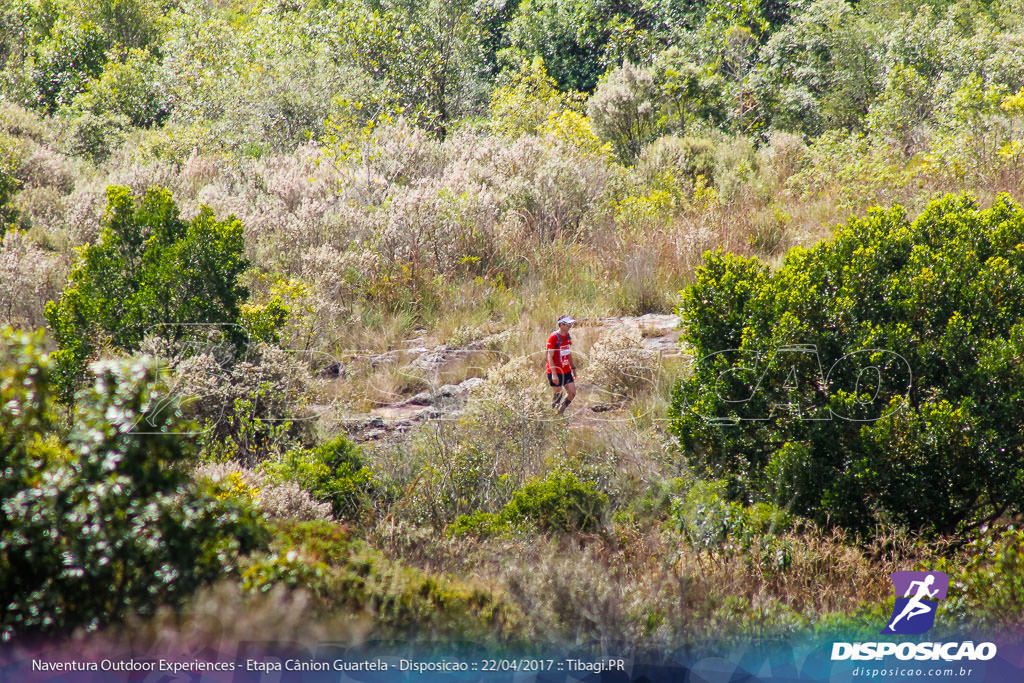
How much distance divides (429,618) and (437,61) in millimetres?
18980

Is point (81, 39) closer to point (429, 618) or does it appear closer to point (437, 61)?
point (437, 61)

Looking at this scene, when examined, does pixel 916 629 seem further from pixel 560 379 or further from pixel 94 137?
pixel 94 137

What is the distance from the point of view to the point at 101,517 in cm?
343

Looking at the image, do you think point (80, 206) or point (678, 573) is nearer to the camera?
point (678, 573)

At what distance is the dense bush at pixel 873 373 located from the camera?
518 cm

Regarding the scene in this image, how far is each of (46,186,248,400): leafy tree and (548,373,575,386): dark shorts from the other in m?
2.89

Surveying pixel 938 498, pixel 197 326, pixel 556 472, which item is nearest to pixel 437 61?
pixel 197 326

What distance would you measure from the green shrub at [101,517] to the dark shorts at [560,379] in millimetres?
4778

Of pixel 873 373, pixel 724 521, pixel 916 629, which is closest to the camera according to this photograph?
pixel 916 629

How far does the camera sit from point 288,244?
36.8 ft

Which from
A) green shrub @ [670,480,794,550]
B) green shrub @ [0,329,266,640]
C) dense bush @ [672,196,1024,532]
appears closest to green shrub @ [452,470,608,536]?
green shrub @ [670,480,794,550]

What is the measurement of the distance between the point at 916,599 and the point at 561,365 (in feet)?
14.1

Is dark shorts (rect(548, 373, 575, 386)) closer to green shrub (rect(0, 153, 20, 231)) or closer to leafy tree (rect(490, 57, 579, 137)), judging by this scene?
leafy tree (rect(490, 57, 579, 137))

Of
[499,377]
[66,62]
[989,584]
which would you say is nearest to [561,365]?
[499,377]
